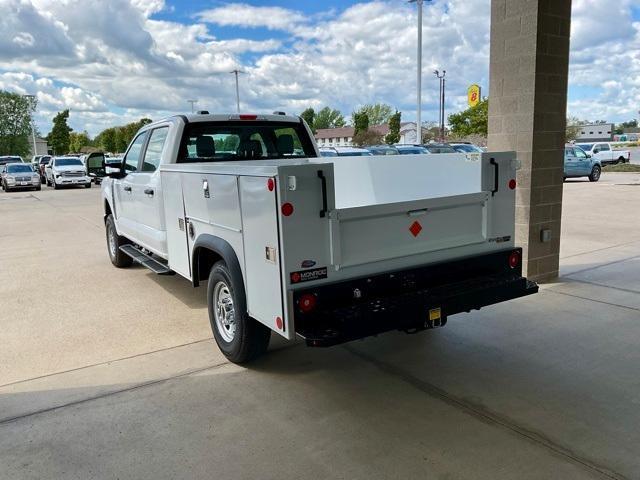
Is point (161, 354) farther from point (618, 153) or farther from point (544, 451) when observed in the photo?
point (618, 153)

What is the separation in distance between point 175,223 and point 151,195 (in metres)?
0.91

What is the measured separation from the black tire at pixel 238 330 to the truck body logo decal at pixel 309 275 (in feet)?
2.50

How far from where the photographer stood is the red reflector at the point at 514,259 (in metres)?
4.77

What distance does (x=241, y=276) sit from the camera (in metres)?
4.27

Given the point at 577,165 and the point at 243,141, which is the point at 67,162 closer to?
the point at 577,165

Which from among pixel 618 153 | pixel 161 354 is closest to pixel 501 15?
pixel 161 354

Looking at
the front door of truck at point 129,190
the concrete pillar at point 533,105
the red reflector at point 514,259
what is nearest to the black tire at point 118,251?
the front door of truck at point 129,190

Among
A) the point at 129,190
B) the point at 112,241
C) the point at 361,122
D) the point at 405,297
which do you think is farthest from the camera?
the point at 361,122

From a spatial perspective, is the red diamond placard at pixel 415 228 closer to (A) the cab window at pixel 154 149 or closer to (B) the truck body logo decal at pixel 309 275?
(B) the truck body logo decal at pixel 309 275

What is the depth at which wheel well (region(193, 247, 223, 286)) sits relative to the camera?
16.7 ft

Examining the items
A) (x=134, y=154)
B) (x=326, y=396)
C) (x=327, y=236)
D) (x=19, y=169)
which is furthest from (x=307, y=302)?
(x=19, y=169)

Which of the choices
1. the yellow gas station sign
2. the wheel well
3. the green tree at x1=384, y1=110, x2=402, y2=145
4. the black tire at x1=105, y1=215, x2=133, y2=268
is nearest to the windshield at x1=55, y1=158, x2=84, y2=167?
the black tire at x1=105, y1=215, x2=133, y2=268

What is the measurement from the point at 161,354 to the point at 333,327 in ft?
7.15

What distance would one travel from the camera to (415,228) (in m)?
4.20
